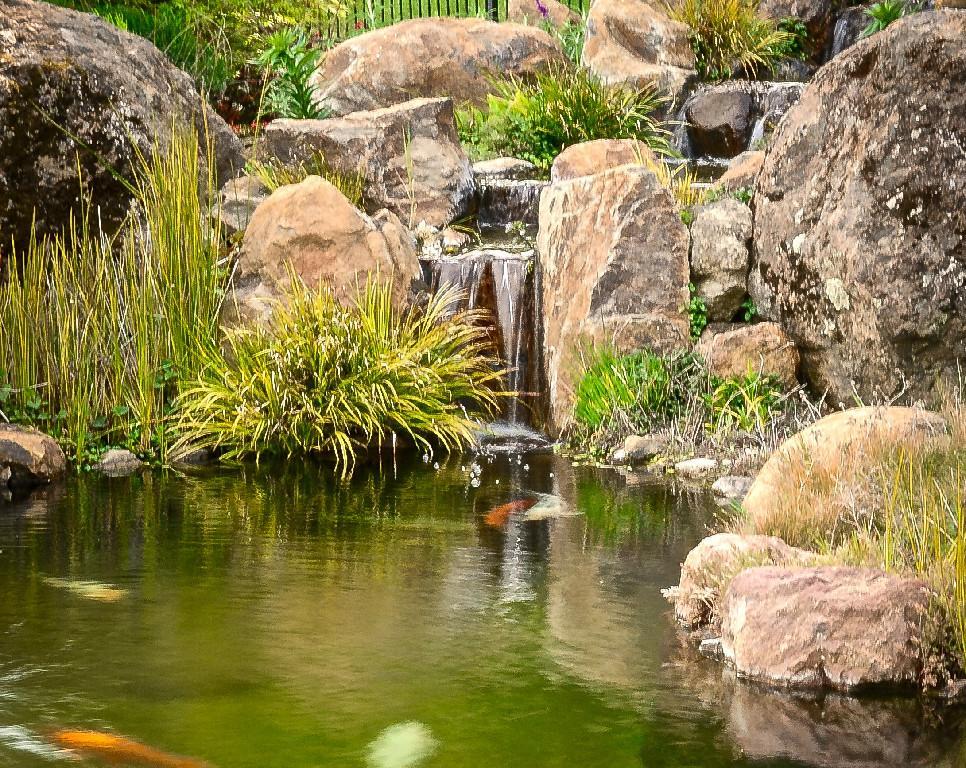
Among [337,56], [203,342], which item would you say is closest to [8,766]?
[203,342]

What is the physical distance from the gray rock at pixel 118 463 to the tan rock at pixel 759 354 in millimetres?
3916

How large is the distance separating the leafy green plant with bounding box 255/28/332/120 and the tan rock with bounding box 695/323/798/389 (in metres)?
6.33

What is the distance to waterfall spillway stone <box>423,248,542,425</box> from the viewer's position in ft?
34.2

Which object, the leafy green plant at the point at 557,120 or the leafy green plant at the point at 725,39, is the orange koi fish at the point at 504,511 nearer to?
the leafy green plant at the point at 557,120

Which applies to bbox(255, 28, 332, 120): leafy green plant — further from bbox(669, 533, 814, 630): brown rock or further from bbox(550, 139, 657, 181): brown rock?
bbox(669, 533, 814, 630): brown rock

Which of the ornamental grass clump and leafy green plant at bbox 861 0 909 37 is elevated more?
leafy green plant at bbox 861 0 909 37

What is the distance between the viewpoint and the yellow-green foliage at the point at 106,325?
9008 millimetres

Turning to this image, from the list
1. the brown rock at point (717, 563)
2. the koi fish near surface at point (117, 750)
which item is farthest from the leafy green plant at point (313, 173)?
the koi fish near surface at point (117, 750)

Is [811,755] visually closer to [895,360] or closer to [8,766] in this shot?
[8,766]

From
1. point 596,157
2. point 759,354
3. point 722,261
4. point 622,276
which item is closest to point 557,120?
point 596,157

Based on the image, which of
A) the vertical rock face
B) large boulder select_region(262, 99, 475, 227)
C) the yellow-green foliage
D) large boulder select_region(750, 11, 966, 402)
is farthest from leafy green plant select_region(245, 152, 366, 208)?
large boulder select_region(750, 11, 966, 402)

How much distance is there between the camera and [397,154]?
12.5 m

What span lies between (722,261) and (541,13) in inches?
397

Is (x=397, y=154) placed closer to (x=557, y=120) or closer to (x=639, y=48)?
(x=557, y=120)
